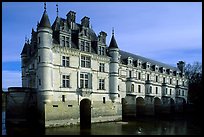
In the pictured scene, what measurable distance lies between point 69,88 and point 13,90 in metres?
6.38

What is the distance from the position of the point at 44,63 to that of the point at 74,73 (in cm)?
411

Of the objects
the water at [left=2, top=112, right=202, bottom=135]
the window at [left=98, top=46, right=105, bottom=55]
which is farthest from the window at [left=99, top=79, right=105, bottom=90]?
the water at [left=2, top=112, right=202, bottom=135]

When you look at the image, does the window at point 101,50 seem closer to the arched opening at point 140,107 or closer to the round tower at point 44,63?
the round tower at point 44,63

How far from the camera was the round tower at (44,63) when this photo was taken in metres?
23.7

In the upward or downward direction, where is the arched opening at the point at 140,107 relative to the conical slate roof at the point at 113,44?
A: downward

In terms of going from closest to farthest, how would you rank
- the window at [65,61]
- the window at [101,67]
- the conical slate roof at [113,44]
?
the window at [65,61], the window at [101,67], the conical slate roof at [113,44]

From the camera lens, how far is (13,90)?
25.3 meters

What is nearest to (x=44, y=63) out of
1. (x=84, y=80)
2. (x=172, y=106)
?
(x=84, y=80)

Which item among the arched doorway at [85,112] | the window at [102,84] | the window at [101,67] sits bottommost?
the arched doorway at [85,112]

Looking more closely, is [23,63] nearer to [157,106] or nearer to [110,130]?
[110,130]

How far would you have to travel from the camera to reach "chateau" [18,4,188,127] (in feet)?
78.5

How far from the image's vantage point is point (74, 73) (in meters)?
26.4

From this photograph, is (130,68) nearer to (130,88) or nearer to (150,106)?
(130,88)

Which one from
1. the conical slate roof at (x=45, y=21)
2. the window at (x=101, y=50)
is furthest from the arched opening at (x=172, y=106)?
the conical slate roof at (x=45, y=21)
